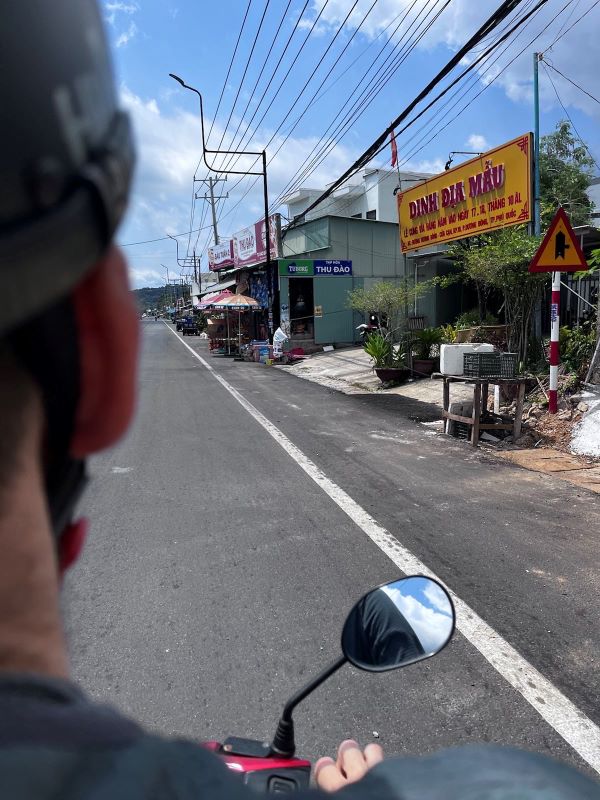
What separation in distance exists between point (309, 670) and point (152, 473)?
390 centimetres

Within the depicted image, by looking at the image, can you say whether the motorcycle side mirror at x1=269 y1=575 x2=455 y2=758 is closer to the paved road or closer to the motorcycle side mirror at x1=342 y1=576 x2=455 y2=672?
the motorcycle side mirror at x1=342 y1=576 x2=455 y2=672

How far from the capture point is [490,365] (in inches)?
302

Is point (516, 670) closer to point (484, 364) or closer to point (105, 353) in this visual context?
point (105, 353)

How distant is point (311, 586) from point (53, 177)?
11.0ft

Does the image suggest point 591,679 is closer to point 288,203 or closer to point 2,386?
point 2,386

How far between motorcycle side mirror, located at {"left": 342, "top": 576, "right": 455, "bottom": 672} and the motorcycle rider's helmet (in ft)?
3.17

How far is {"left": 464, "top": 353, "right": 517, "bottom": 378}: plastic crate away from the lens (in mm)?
7641

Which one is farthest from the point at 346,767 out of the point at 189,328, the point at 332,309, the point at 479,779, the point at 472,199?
the point at 189,328

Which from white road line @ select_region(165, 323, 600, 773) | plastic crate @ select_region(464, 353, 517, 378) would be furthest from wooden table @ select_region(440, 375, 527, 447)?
white road line @ select_region(165, 323, 600, 773)

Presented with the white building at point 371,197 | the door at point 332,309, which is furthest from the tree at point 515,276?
the white building at point 371,197

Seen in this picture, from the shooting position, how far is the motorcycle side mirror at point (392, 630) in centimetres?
131

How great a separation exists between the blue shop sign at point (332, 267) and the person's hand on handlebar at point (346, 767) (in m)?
21.8

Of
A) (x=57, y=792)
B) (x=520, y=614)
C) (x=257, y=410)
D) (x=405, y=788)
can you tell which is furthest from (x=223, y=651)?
(x=257, y=410)

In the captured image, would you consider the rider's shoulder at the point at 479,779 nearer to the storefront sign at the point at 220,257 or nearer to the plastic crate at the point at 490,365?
the plastic crate at the point at 490,365
